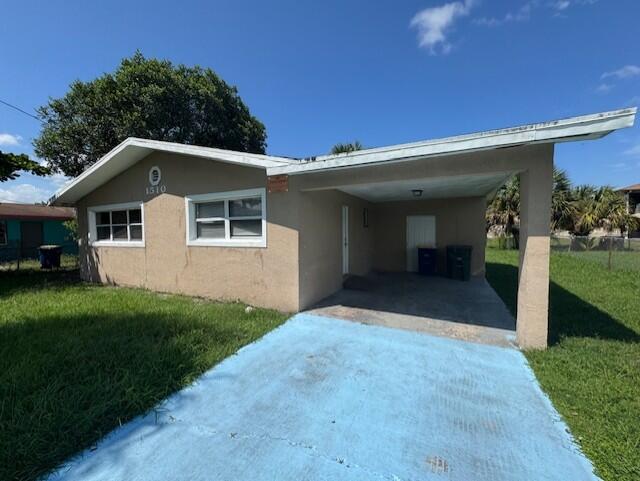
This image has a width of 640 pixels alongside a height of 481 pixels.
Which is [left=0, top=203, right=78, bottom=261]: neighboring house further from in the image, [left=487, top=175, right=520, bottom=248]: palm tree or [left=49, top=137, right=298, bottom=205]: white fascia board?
[left=487, top=175, right=520, bottom=248]: palm tree

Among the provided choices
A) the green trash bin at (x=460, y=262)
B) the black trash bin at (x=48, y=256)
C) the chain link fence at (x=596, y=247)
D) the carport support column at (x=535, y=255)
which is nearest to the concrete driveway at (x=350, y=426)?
the carport support column at (x=535, y=255)

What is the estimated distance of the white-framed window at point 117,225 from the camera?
27.2ft

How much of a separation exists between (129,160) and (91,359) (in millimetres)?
6111

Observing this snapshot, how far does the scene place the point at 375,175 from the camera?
4.86 m

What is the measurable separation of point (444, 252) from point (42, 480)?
405 inches

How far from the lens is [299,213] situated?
5.57 m

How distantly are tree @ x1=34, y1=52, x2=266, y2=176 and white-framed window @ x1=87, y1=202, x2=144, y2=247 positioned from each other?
7165mm

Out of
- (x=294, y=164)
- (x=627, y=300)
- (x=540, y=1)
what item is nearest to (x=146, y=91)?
(x=294, y=164)

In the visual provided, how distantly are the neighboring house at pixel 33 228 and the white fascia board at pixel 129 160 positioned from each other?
423 inches

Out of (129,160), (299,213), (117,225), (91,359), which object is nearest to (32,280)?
(117,225)

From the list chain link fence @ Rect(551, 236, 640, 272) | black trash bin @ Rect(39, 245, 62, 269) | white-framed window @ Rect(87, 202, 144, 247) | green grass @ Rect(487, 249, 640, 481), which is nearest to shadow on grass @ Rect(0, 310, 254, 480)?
white-framed window @ Rect(87, 202, 144, 247)

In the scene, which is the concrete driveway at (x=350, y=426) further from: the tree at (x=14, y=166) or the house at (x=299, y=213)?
the tree at (x=14, y=166)

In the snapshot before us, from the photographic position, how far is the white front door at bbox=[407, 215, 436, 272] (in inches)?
398

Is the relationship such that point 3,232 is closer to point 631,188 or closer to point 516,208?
point 516,208
